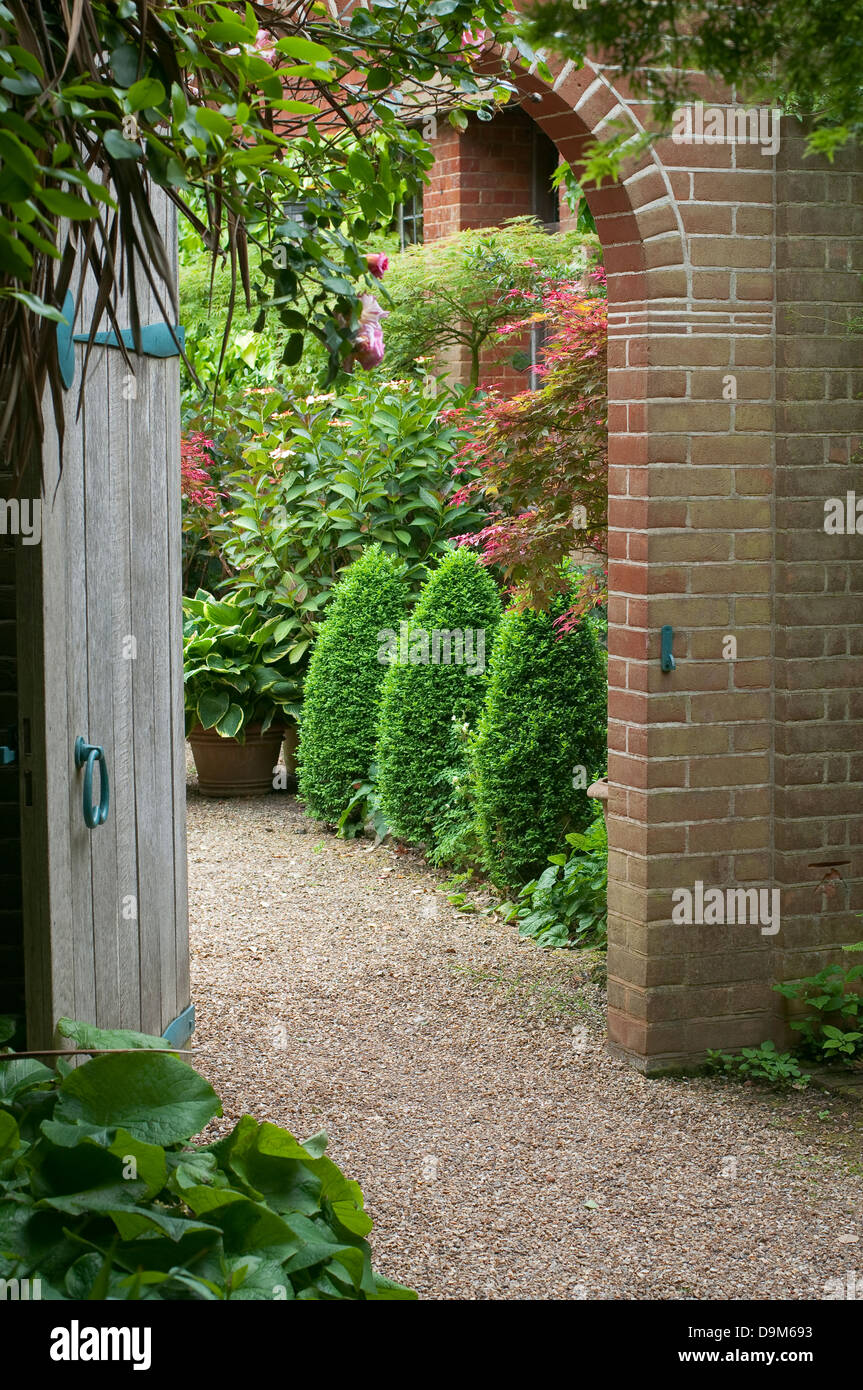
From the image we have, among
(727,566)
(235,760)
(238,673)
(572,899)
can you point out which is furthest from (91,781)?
(235,760)

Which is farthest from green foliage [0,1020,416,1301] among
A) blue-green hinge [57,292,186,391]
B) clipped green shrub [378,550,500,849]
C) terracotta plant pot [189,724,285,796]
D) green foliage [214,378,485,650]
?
terracotta plant pot [189,724,285,796]

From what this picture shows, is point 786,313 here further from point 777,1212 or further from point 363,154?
point 777,1212

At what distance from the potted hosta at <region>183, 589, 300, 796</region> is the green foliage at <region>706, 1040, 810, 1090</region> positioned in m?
4.51

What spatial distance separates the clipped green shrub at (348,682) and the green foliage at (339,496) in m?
0.32

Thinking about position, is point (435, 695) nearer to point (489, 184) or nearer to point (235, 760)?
point (235, 760)

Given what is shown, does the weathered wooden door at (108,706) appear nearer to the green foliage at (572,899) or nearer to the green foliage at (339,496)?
the green foliage at (572,899)

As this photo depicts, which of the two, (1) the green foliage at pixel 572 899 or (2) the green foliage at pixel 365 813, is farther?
(2) the green foliage at pixel 365 813

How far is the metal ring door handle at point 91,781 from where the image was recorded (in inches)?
135

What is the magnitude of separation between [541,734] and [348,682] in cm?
188

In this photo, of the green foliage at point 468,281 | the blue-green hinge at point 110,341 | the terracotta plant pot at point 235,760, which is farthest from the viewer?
the green foliage at point 468,281

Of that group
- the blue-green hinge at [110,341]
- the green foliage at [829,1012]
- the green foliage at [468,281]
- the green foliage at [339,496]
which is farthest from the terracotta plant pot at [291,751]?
the blue-green hinge at [110,341]

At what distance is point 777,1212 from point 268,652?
19.6ft
